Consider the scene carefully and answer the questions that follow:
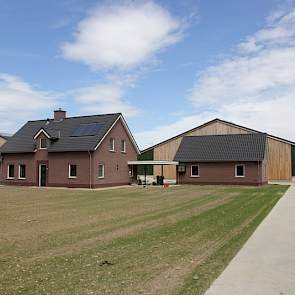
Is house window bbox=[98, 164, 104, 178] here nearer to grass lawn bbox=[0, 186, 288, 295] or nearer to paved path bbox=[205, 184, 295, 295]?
grass lawn bbox=[0, 186, 288, 295]

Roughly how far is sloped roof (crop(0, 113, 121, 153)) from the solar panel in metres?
0.35

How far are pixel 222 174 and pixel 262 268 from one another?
3236cm

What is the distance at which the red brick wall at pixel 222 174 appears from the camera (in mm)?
37406

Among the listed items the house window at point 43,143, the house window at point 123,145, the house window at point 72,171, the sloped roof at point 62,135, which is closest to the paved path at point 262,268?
the sloped roof at point 62,135

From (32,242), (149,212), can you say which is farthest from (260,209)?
(32,242)

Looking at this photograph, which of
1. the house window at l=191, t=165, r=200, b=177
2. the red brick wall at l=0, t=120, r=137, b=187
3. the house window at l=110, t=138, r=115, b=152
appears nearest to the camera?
the red brick wall at l=0, t=120, r=137, b=187

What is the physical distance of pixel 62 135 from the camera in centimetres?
3647

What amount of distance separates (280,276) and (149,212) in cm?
927

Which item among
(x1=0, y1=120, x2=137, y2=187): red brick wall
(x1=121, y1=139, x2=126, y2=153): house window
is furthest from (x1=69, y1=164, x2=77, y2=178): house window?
(x1=121, y1=139, x2=126, y2=153): house window

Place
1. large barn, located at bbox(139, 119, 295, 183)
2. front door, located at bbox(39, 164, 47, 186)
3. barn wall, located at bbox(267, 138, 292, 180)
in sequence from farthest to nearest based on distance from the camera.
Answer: barn wall, located at bbox(267, 138, 292, 180)
large barn, located at bbox(139, 119, 295, 183)
front door, located at bbox(39, 164, 47, 186)

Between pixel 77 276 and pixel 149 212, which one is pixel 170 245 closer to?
pixel 77 276

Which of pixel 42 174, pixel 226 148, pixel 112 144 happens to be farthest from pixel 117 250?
pixel 226 148

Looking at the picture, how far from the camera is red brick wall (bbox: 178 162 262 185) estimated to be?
1473 inches

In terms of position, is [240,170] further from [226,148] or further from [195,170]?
[195,170]
